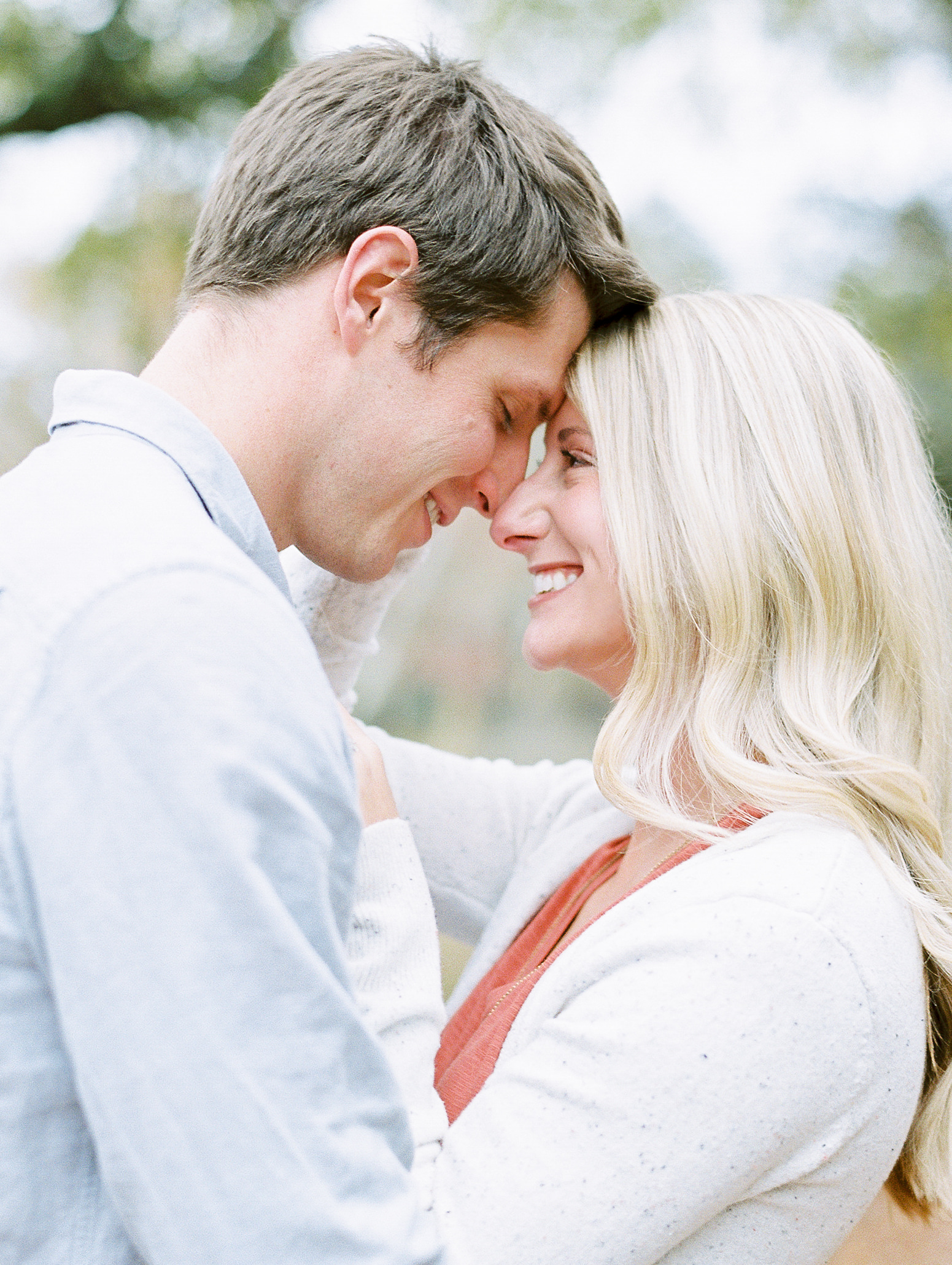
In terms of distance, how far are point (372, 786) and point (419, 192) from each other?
646 mm

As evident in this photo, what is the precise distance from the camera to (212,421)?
3.64ft

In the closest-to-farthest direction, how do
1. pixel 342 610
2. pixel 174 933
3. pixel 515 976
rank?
pixel 174 933 → pixel 515 976 → pixel 342 610

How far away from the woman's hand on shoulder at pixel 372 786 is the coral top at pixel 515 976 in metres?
0.29

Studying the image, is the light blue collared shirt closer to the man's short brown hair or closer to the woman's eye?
the man's short brown hair

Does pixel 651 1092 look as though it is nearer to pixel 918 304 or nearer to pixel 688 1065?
pixel 688 1065

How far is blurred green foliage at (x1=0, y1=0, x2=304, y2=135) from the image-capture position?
3.19m

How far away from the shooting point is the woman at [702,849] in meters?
0.93

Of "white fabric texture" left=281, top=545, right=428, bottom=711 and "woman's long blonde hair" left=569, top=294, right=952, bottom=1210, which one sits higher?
"woman's long blonde hair" left=569, top=294, right=952, bottom=1210

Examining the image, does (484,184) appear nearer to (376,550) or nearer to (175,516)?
(376,550)

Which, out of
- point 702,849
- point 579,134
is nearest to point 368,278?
point 702,849

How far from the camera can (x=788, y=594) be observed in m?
1.27

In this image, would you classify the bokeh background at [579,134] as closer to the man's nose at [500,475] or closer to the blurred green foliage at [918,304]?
the blurred green foliage at [918,304]

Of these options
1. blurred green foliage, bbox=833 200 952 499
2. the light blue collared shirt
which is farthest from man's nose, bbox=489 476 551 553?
blurred green foliage, bbox=833 200 952 499

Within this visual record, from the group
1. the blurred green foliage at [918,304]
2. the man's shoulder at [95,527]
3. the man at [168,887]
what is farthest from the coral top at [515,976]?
the blurred green foliage at [918,304]
